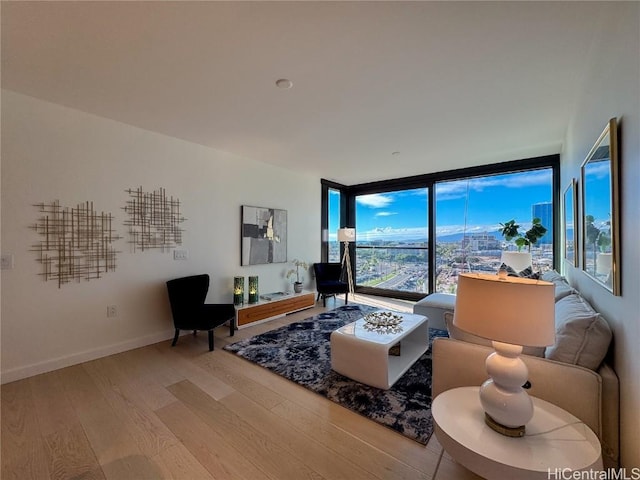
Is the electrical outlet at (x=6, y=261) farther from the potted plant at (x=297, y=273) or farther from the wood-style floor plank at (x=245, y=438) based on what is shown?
the potted plant at (x=297, y=273)

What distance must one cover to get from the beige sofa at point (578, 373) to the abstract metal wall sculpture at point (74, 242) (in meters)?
3.50

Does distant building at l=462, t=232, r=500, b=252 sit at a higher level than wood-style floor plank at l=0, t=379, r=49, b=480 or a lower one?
higher

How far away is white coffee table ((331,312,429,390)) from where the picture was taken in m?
2.22

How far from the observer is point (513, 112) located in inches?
109

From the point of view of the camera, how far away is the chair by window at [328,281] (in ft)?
16.3

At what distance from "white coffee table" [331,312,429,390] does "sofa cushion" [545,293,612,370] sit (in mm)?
1123

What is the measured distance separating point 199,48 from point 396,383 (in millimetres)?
3017

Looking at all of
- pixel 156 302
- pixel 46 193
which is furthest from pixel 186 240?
pixel 46 193

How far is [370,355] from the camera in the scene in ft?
7.39

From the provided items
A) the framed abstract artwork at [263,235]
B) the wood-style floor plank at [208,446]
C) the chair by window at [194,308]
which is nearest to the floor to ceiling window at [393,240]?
the framed abstract artwork at [263,235]

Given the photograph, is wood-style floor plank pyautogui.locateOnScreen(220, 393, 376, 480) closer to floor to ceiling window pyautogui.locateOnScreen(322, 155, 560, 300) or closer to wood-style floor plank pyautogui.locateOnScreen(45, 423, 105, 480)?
wood-style floor plank pyautogui.locateOnScreen(45, 423, 105, 480)

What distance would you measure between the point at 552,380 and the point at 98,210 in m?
3.99

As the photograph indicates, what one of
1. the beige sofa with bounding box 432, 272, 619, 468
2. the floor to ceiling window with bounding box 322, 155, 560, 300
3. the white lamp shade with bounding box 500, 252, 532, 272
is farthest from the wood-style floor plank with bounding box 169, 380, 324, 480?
the floor to ceiling window with bounding box 322, 155, 560, 300

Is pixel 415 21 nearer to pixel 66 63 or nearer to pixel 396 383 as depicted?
pixel 66 63
